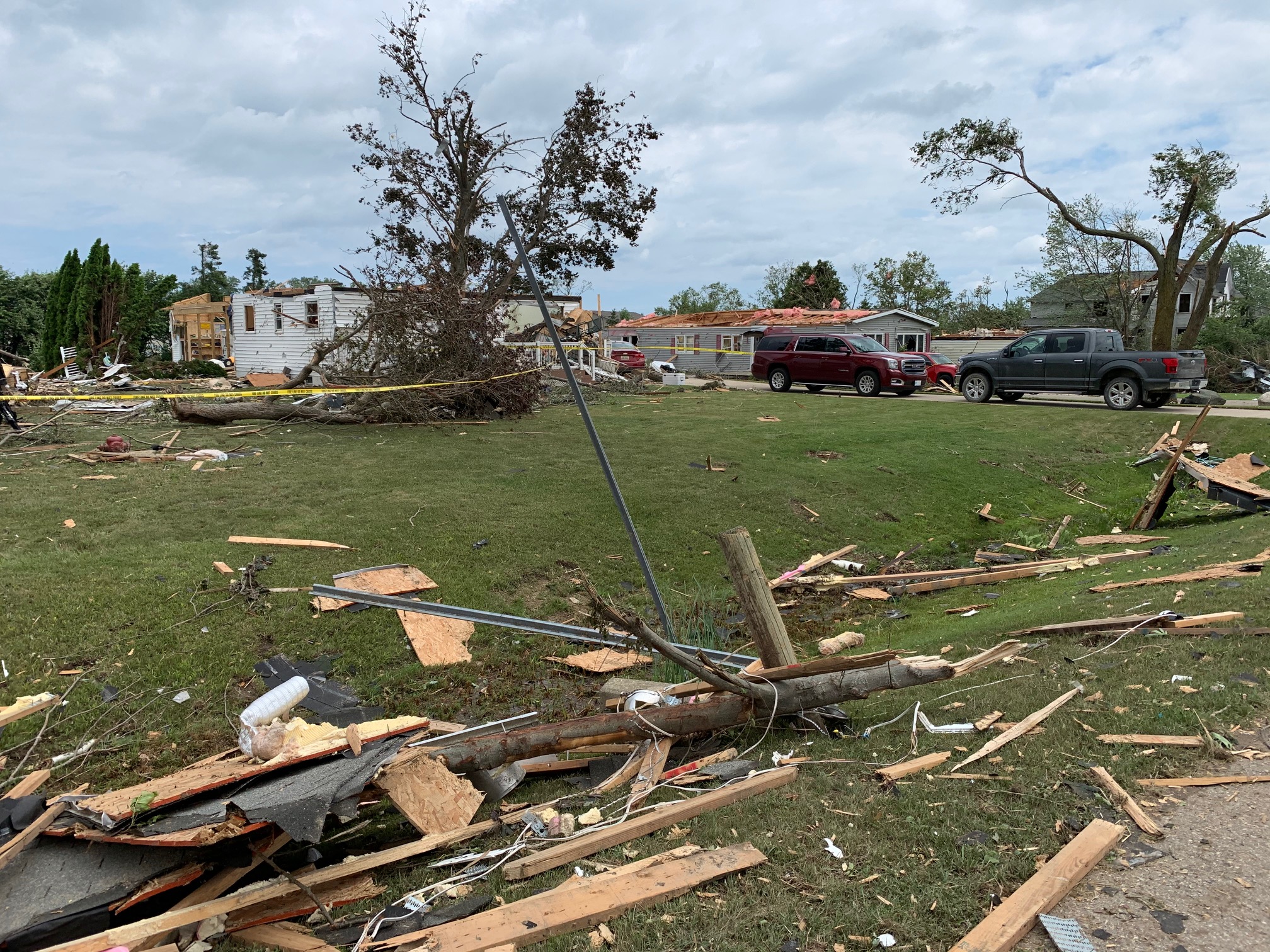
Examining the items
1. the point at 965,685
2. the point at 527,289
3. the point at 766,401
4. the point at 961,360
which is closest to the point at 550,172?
the point at 527,289

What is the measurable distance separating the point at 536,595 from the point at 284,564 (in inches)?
91.3

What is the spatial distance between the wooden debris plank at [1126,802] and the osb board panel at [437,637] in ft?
14.8

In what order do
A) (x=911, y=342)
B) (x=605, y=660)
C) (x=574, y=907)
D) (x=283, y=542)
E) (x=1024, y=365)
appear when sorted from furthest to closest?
1. (x=911, y=342)
2. (x=1024, y=365)
3. (x=283, y=542)
4. (x=605, y=660)
5. (x=574, y=907)

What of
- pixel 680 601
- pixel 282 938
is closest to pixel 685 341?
pixel 680 601

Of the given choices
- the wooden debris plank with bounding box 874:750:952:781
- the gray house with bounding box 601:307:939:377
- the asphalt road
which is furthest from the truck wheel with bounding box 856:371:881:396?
the wooden debris plank with bounding box 874:750:952:781

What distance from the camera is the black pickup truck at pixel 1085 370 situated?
17984 millimetres

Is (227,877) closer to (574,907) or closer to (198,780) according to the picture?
(198,780)

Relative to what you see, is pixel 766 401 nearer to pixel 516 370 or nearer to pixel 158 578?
pixel 516 370

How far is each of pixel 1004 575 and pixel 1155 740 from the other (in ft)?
17.9

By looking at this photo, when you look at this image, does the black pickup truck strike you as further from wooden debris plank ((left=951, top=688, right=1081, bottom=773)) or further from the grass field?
wooden debris plank ((left=951, top=688, right=1081, bottom=773))

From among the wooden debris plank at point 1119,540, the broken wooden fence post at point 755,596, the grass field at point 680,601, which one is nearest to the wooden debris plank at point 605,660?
the grass field at point 680,601

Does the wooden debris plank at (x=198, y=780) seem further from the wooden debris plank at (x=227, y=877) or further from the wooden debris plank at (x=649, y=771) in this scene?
the wooden debris plank at (x=649, y=771)

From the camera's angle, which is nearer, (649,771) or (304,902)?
(304,902)

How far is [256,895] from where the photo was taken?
3.23 metres
